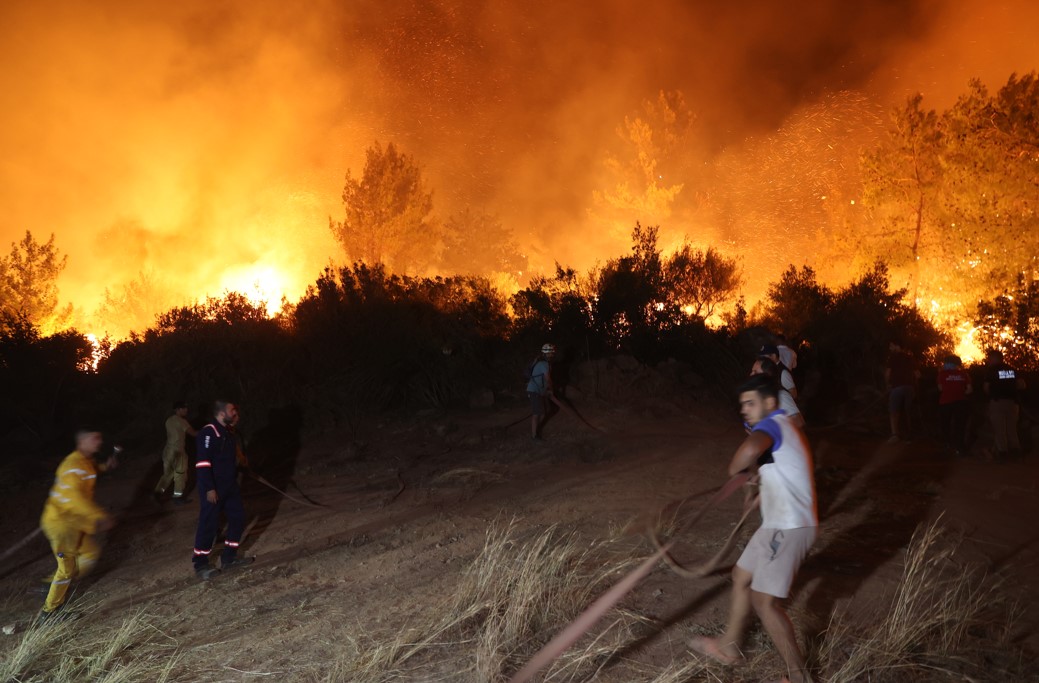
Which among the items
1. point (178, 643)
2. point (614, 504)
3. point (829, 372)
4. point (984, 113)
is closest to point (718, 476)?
point (614, 504)

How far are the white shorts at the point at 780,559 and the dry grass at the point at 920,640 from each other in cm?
79

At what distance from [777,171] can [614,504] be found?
4269 centimetres

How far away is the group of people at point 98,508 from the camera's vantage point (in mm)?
6250

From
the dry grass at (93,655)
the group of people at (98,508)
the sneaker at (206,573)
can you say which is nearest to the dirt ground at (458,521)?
the sneaker at (206,573)

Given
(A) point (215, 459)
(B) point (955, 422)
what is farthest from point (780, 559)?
(B) point (955, 422)

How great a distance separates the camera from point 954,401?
12234 millimetres

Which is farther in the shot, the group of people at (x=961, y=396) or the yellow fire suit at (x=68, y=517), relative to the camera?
the group of people at (x=961, y=396)

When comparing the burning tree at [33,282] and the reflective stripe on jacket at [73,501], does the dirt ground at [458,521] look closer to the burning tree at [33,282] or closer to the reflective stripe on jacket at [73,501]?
the reflective stripe on jacket at [73,501]

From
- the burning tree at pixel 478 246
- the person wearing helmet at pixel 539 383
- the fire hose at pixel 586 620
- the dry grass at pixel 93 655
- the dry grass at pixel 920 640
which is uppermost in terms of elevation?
the burning tree at pixel 478 246

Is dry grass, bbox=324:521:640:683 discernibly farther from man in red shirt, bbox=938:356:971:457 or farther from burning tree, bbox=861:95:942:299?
burning tree, bbox=861:95:942:299

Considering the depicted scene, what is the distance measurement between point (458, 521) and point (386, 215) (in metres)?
35.0

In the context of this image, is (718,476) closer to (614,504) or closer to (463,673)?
(614,504)

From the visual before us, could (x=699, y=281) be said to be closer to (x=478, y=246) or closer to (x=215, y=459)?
(x=215, y=459)

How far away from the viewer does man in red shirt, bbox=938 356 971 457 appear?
12055 millimetres
